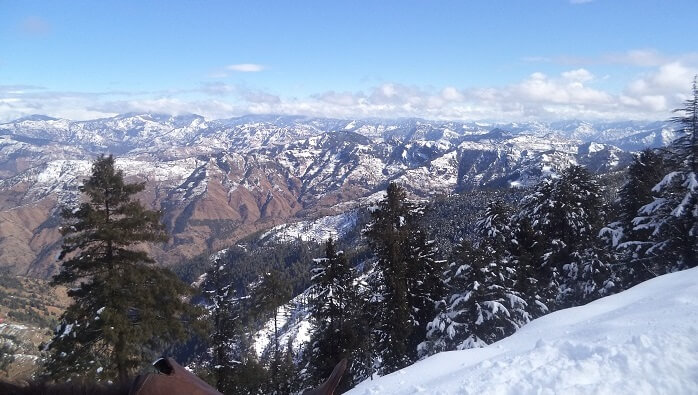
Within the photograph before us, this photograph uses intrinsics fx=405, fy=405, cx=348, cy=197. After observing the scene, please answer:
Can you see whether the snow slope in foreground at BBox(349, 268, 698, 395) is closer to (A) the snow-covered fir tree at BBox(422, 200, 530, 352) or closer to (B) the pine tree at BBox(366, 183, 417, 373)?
(A) the snow-covered fir tree at BBox(422, 200, 530, 352)

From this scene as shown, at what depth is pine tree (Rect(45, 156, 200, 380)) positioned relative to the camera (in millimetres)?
13383

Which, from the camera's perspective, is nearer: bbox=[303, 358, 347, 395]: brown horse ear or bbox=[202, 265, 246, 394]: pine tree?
bbox=[303, 358, 347, 395]: brown horse ear

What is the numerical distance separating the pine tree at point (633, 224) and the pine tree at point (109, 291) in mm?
22243

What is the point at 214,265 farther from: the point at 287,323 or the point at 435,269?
the point at 287,323

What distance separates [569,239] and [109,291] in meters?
26.3

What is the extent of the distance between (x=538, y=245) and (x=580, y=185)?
560 cm

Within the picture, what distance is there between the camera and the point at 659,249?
66.4 ft

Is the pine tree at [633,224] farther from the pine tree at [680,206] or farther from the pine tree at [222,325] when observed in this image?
the pine tree at [222,325]

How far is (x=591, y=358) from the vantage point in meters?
6.12

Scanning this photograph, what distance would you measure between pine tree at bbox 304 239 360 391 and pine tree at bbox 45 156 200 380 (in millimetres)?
11329

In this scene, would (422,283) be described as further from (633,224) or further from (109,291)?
(109,291)

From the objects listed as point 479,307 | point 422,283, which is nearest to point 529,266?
point 479,307

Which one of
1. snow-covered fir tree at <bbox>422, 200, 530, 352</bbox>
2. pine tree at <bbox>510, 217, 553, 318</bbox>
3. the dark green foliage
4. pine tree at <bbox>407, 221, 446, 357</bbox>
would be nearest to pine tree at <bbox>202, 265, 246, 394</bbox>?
the dark green foliage

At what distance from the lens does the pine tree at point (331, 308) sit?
24.2 m
